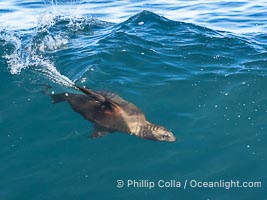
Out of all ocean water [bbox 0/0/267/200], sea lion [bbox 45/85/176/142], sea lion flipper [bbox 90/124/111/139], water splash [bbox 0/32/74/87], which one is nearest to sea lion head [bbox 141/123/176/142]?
sea lion [bbox 45/85/176/142]

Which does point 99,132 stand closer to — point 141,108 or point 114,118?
point 114,118

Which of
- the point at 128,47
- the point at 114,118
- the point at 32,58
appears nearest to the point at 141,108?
the point at 114,118

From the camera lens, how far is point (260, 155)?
8.04m

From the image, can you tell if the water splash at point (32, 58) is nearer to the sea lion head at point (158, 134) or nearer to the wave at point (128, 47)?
the wave at point (128, 47)

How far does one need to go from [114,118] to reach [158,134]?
846 mm

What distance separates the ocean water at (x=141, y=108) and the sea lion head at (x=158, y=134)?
0.14 metres

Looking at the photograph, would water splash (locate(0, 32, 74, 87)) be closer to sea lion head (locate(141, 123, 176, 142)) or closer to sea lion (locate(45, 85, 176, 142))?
sea lion (locate(45, 85, 176, 142))

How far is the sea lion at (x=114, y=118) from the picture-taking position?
8227mm

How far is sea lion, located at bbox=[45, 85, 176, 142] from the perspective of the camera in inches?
324

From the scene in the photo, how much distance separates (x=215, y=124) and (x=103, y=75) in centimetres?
296

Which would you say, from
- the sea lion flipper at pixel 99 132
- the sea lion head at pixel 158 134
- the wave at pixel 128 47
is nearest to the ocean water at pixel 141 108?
the wave at pixel 128 47

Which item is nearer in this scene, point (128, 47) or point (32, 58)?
point (32, 58)

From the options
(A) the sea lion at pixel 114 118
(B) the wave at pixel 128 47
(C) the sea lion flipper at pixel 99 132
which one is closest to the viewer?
(C) the sea lion flipper at pixel 99 132

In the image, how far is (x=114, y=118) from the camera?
8297 millimetres
